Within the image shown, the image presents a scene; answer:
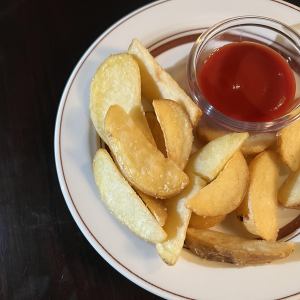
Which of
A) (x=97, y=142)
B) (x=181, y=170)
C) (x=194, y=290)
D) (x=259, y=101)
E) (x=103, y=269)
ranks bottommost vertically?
(x=103, y=269)

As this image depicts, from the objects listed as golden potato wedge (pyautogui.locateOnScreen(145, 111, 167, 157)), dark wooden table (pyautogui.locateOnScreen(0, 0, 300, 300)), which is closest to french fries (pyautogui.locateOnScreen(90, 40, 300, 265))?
golden potato wedge (pyautogui.locateOnScreen(145, 111, 167, 157))

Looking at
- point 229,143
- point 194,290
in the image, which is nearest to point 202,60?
point 229,143

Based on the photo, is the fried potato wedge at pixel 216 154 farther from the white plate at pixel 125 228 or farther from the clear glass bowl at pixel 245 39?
the white plate at pixel 125 228

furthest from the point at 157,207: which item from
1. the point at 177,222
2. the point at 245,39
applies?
the point at 245,39

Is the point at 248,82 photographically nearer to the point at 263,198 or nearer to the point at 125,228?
the point at 263,198

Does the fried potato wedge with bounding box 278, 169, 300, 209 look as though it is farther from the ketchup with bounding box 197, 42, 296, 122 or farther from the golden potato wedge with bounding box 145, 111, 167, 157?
the golden potato wedge with bounding box 145, 111, 167, 157

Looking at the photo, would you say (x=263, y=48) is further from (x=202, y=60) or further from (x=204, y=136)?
(x=204, y=136)
